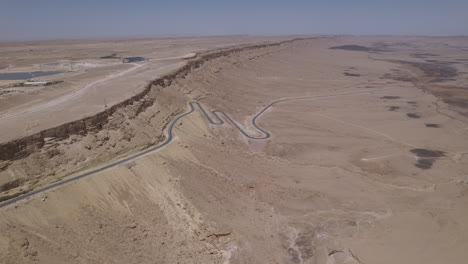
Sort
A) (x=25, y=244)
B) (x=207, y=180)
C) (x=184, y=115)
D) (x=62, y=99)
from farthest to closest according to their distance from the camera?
(x=184, y=115) < (x=62, y=99) < (x=207, y=180) < (x=25, y=244)

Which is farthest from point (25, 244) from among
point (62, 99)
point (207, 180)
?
point (62, 99)

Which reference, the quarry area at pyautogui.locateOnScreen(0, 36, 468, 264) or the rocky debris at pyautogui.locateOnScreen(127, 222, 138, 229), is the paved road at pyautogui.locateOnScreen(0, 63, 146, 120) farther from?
the rocky debris at pyautogui.locateOnScreen(127, 222, 138, 229)

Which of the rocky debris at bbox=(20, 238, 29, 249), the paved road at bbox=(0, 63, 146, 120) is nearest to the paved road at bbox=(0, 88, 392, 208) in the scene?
the rocky debris at bbox=(20, 238, 29, 249)

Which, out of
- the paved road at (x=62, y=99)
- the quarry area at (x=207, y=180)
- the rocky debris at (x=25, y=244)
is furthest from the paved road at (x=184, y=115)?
the paved road at (x=62, y=99)

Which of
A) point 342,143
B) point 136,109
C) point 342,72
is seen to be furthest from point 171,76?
point 342,72

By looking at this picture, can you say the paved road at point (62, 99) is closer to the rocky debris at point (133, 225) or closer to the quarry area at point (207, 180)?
the quarry area at point (207, 180)

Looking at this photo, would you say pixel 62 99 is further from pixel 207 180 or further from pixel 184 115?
pixel 207 180

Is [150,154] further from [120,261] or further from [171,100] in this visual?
[171,100]

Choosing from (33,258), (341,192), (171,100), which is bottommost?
(341,192)
